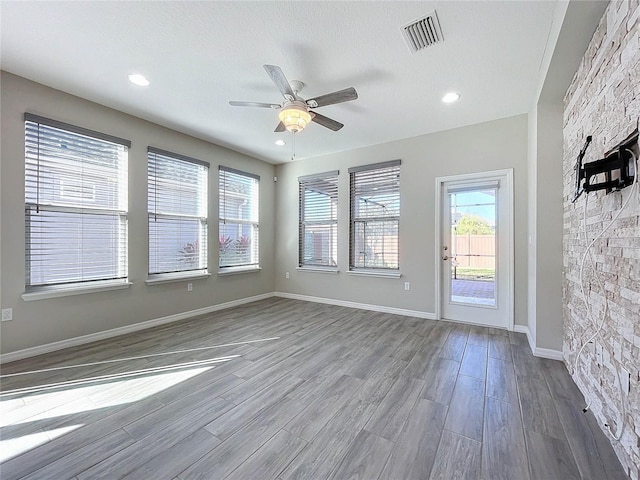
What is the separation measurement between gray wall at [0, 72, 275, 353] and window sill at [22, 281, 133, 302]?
0.07 m

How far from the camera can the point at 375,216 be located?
4.59 metres

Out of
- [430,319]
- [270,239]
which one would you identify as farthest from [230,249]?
[430,319]

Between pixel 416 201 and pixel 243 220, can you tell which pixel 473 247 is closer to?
pixel 416 201

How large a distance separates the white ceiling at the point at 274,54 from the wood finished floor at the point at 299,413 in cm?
278

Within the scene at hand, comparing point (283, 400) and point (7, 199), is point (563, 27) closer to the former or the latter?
point (283, 400)

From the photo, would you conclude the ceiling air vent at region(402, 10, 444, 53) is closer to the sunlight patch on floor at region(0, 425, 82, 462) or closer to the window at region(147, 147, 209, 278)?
the window at region(147, 147, 209, 278)

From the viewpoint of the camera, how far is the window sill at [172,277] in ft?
12.2

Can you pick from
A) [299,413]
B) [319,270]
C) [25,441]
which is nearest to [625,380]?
[299,413]

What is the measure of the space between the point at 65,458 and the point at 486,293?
172 inches

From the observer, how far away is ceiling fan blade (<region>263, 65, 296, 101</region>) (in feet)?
6.75

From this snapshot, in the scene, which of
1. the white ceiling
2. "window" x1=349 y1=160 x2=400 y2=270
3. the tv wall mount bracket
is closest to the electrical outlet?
the tv wall mount bracket

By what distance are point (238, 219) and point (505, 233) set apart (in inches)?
167

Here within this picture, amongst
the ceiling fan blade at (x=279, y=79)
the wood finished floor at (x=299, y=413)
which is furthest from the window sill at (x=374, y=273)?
the ceiling fan blade at (x=279, y=79)

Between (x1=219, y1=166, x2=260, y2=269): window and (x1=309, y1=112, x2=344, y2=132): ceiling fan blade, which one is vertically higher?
(x1=309, y1=112, x2=344, y2=132): ceiling fan blade
